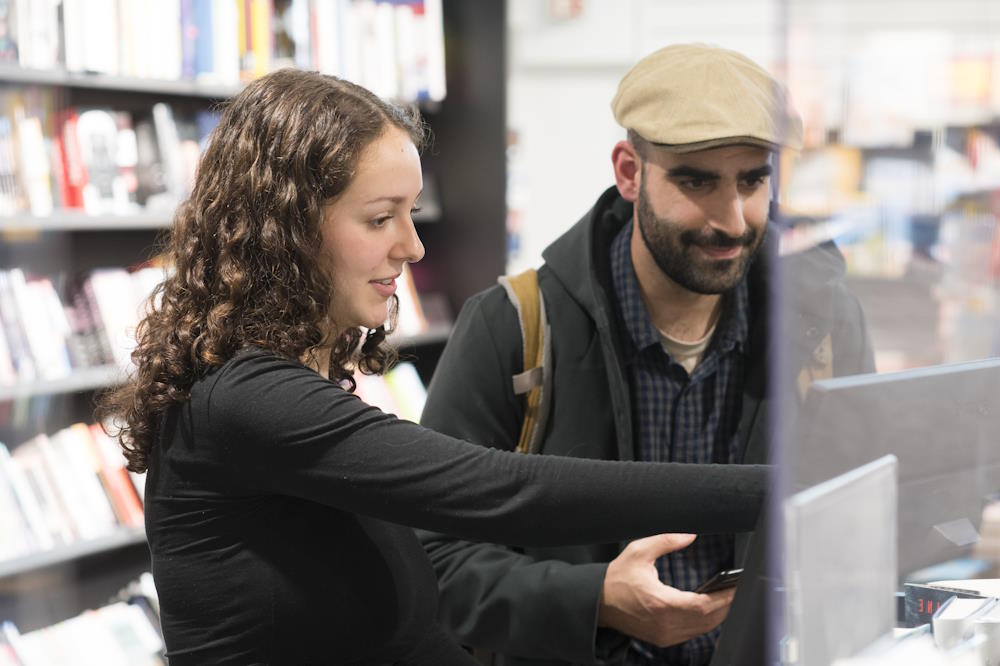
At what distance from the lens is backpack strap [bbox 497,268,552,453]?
1.54m

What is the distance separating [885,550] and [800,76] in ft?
1.19

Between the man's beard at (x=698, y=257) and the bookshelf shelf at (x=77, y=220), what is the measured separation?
1.57m

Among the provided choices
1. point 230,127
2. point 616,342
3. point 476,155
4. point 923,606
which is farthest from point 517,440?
point 476,155

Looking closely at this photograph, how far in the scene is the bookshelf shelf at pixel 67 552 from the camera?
2.62 metres

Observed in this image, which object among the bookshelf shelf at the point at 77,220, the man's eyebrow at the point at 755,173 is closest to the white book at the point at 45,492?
the bookshelf shelf at the point at 77,220

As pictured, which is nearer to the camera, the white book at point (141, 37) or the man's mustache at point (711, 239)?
the man's mustache at point (711, 239)

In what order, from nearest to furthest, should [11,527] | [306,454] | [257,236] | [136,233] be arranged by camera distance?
[306,454], [257,236], [11,527], [136,233]

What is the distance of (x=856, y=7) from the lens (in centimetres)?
75

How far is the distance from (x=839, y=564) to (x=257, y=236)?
0.72m

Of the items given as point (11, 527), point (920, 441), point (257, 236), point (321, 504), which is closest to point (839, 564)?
point (920, 441)

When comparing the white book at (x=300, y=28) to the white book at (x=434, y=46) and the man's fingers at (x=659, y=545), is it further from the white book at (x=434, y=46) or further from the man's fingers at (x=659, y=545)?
the man's fingers at (x=659, y=545)

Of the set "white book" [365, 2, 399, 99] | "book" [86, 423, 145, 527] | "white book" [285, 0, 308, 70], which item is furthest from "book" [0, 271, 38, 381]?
"white book" [365, 2, 399, 99]

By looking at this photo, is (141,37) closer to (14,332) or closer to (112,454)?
(14,332)

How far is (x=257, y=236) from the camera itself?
119cm
